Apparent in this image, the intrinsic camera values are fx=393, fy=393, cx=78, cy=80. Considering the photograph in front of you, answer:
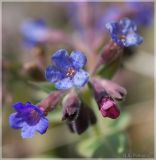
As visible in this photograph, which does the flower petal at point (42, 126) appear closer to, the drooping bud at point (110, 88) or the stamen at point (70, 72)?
the stamen at point (70, 72)

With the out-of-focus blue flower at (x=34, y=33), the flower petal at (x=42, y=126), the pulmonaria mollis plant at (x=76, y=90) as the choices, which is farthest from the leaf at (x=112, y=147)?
the out-of-focus blue flower at (x=34, y=33)

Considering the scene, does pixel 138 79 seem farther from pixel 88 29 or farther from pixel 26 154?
pixel 26 154

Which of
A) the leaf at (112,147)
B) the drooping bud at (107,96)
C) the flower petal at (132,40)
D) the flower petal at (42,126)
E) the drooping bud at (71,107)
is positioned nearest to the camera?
the flower petal at (42,126)

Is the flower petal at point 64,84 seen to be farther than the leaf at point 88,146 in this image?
No

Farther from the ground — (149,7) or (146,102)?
(149,7)

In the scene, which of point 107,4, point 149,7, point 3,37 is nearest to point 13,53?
point 3,37

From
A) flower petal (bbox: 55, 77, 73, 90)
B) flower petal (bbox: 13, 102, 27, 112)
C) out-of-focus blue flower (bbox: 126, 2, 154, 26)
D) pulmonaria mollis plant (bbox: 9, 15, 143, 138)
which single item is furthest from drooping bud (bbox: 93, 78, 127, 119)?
out-of-focus blue flower (bbox: 126, 2, 154, 26)
